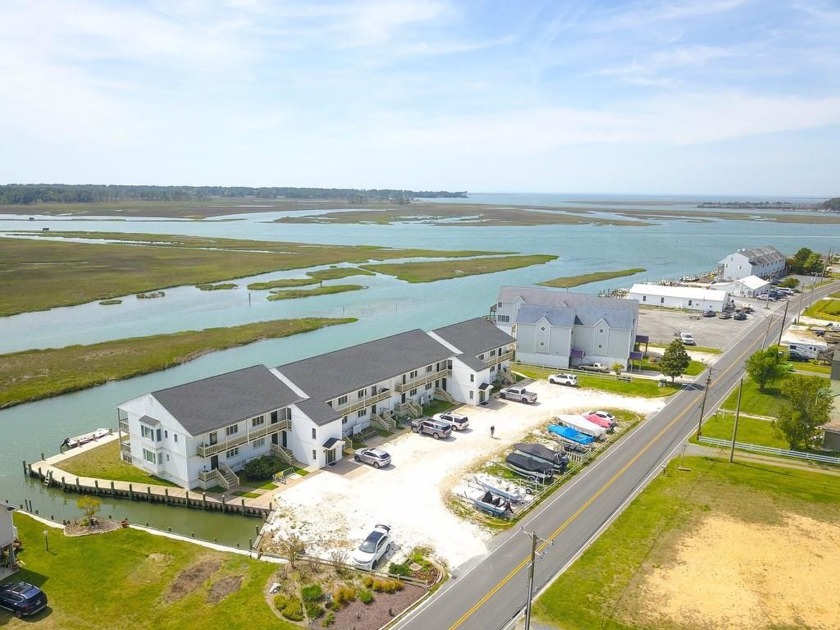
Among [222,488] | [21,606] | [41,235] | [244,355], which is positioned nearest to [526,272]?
[244,355]

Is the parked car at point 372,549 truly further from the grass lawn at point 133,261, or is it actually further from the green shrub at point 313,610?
the grass lawn at point 133,261

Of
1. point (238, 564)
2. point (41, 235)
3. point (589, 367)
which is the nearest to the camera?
point (238, 564)

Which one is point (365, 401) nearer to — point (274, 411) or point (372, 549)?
point (274, 411)

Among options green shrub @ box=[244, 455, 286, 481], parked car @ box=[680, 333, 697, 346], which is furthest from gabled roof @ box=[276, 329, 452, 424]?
parked car @ box=[680, 333, 697, 346]

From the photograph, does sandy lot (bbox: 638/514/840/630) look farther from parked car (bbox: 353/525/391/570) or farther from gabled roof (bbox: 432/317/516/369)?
gabled roof (bbox: 432/317/516/369)

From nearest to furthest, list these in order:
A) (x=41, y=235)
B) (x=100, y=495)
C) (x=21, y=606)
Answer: (x=21, y=606), (x=100, y=495), (x=41, y=235)

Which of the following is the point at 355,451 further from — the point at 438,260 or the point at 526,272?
the point at 438,260
